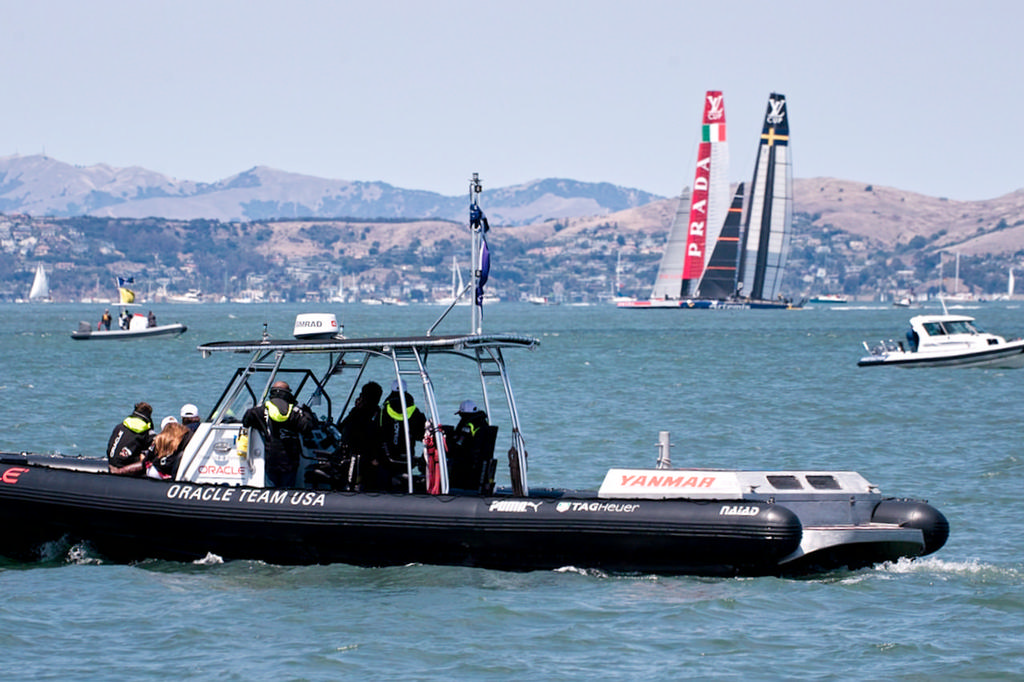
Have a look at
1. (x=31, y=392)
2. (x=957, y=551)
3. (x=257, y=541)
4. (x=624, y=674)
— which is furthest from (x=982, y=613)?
(x=31, y=392)

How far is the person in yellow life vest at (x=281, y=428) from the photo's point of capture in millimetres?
13133

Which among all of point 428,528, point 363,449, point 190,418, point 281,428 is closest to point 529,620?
point 428,528

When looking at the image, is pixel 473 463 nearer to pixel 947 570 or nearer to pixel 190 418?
pixel 190 418

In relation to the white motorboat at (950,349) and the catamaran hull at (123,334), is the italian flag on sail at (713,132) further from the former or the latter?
the white motorboat at (950,349)

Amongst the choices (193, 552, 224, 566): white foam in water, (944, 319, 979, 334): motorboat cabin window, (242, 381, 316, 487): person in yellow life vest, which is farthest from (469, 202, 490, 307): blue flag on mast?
(944, 319, 979, 334): motorboat cabin window

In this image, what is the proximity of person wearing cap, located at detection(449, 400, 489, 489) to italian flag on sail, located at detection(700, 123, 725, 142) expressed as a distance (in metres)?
114

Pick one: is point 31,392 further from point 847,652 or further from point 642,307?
point 642,307

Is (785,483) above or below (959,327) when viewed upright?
below

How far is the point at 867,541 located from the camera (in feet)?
41.3

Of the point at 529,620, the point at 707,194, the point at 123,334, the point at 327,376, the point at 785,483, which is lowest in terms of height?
the point at 123,334

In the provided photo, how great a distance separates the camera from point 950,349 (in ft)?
155

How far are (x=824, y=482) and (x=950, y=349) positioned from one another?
3616 centimetres

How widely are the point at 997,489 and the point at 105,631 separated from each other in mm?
12609

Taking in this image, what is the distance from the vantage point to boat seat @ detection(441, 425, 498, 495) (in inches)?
534
